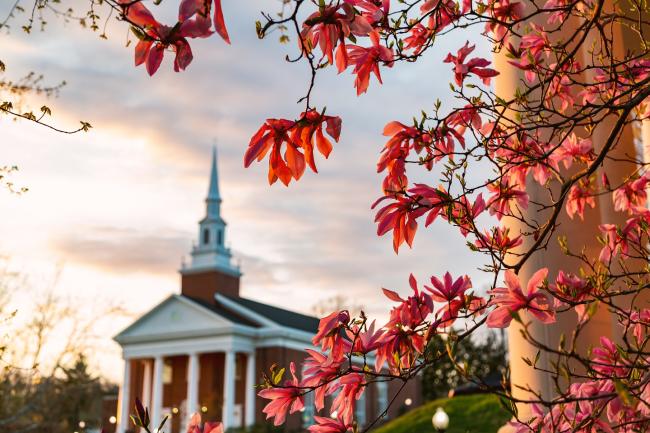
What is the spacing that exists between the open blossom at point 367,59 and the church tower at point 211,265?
118ft

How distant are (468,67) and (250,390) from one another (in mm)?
32841

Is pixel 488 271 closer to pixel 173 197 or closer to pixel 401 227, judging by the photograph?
pixel 401 227

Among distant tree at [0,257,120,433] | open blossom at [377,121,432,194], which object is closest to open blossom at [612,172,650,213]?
open blossom at [377,121,432,194]

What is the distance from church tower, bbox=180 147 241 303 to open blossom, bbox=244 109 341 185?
36.3 m

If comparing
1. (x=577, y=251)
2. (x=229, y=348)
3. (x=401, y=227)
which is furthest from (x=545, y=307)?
(x=229, y=348)

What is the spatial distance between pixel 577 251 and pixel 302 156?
2.95 metres

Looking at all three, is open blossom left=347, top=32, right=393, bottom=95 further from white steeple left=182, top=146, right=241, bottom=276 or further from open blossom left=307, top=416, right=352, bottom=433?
white steeple left=182, top=146, right=241, bottom=276

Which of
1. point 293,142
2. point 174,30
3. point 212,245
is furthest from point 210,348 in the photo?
point 174,30

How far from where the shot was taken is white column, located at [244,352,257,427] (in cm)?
3306

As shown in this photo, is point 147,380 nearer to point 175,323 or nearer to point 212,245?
point 175,323

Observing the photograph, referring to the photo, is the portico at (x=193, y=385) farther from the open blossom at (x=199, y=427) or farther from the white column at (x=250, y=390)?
the open blossom at (x=199, y=427)

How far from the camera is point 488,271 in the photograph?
2.51 metres

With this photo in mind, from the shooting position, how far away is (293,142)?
1.99 meters

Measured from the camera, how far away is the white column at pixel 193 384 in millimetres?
34031
